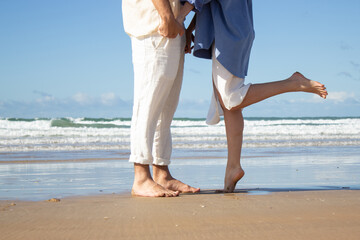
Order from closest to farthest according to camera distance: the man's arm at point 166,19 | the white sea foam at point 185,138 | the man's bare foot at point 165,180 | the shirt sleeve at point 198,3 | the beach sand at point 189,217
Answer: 1. the beach sand at point 189,217
2. the man's arm at point 166,19
3. the shirt sleeve at point 198,3
4. the man's bare foot at point 165,180
5. the white sea foam at point 185,138

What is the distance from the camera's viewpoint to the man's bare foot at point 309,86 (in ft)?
9.62

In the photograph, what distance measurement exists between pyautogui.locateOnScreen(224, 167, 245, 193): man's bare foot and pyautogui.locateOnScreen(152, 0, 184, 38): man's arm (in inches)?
39.3

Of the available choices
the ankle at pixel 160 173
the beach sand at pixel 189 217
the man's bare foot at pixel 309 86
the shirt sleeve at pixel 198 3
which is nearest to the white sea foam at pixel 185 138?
the ankle at pixel 160 173

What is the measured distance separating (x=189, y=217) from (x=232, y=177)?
105cm

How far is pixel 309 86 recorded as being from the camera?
2.95 m

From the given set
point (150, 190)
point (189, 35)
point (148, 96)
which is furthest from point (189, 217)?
point (189, 35)

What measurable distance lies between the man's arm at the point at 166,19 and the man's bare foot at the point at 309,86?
83cm

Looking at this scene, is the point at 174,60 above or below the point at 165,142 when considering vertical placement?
above

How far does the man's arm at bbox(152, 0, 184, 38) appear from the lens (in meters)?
2.82

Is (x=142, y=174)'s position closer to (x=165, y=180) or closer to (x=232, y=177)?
(x=165, y=180)

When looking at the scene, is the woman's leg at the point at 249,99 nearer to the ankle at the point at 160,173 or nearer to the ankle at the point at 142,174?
the ankle at the point at 160,173

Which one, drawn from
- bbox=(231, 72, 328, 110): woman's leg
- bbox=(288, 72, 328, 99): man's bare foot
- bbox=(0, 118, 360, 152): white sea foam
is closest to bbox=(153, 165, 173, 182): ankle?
bbox=(231, 72, 328, 110): woman's leg

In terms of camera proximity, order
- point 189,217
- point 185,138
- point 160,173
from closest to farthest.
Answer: point 189,217 → point 160,173 → point 185,138

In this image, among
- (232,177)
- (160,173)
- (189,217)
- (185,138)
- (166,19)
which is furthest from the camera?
(185,138)
